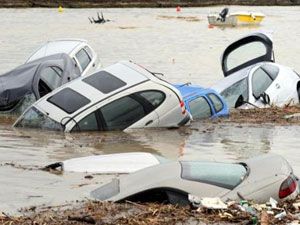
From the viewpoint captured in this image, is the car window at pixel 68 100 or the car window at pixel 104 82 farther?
the car window at pixel 104 82

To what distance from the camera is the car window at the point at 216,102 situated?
16841 mm

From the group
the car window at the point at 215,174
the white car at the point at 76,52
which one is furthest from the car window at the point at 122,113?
the car window at the point at 215,174

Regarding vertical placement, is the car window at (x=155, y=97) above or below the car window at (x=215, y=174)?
below

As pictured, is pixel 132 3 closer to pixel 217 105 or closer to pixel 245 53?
pixel 245 53

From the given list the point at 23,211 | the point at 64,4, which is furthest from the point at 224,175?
the point at 64,4

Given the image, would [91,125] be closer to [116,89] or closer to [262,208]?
[116,89]

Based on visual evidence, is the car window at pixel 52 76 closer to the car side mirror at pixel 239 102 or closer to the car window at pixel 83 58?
the car window at pixel 83 58

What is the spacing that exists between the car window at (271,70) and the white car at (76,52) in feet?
14.9

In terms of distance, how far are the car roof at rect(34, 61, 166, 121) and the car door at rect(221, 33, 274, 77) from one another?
6.20 meters

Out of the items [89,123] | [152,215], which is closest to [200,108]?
[89,123]

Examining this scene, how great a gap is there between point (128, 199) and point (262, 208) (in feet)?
4.05

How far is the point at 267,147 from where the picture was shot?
1385 centimetres

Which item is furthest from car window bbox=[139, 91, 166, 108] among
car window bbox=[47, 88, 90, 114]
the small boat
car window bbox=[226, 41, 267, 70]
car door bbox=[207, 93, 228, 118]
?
the small boat

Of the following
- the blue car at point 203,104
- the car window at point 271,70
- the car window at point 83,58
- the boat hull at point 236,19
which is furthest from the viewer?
the boat hull at point 236,19
